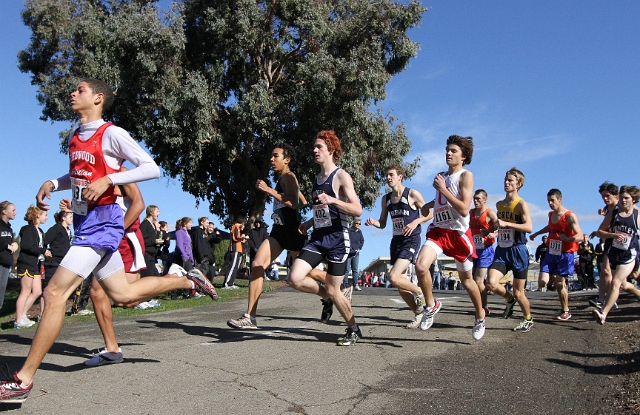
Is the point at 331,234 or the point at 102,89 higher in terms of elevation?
the point at 102,89

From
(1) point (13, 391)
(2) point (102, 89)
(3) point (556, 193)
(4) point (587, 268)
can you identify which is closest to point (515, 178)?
(3) point (556, 193)

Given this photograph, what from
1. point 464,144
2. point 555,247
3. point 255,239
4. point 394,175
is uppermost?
point 464,144

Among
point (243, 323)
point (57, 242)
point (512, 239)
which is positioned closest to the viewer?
point (243, 323)

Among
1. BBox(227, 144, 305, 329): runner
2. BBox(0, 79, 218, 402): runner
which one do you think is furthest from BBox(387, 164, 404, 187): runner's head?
BBox(0, 79, 218, 402): runner

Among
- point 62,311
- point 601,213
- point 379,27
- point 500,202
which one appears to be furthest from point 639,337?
point 379,27

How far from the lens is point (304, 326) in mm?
8156

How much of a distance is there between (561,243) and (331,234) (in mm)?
5270

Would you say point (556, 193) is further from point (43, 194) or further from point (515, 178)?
point (43, 194)

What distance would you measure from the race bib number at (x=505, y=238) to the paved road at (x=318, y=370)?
3.95ft

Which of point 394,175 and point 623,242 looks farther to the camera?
point 623,242

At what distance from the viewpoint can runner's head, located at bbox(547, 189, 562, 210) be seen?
10.1 metres

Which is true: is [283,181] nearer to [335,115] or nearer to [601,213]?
[601,213]

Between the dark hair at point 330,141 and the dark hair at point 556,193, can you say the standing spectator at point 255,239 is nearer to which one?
the dark hair at point 556,193

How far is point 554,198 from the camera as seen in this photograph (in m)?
10.1
